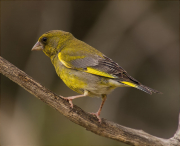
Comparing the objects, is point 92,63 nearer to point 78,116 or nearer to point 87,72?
point 87,72

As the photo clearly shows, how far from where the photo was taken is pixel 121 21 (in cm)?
814

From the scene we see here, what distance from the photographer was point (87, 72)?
4082 mm

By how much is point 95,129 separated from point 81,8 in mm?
5134

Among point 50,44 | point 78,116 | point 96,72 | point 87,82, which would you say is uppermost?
point 96,72

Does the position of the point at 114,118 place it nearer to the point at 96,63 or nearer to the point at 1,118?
the point at 1,118

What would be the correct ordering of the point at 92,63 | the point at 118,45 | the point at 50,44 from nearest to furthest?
the point at 92,63 → the point at 50,44 → the point at 118,45

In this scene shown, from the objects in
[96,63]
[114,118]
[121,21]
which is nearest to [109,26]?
[121,21]

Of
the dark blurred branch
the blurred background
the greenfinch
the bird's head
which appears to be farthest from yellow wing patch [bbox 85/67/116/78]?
the blurred background

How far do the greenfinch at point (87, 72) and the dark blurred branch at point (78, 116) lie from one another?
0.48 ft

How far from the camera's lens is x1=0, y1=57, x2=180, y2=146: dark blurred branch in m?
3.56

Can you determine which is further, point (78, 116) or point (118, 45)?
point (118, 45)

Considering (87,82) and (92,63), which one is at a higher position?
(92,63)

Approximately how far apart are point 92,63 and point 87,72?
0.21 metres

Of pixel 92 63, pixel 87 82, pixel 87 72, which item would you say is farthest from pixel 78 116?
pixel 92 63
